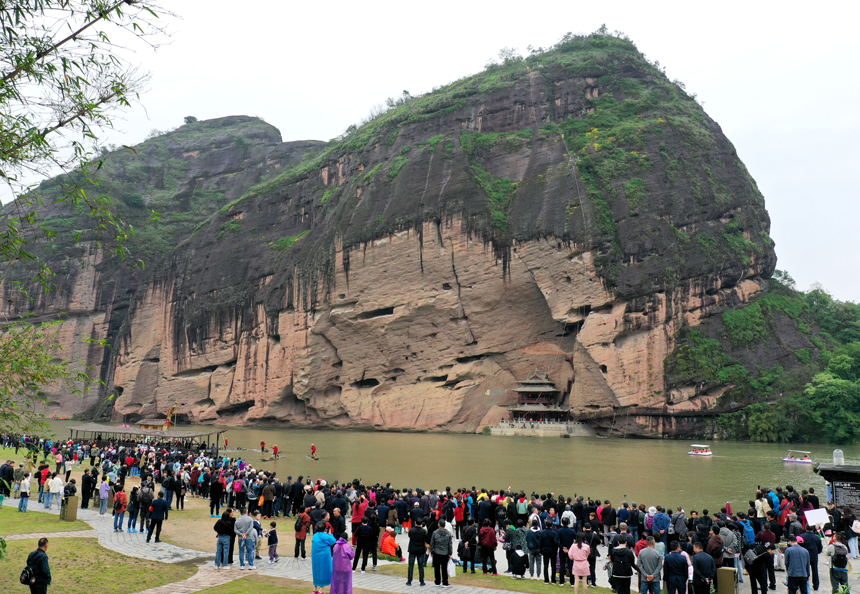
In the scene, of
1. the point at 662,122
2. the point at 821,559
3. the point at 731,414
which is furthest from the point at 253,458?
the point at 662,122

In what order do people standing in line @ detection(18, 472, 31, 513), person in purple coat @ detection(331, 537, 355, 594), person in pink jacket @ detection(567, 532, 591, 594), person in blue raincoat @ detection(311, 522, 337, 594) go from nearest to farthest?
1. person in purple coat @ detection(331, 537, 355, 594)
2. person in blue raincoat @ detection(311, 522, 337, 594)
3. person in pink jacket @ detection(567, 532, 591, 594)
4. people standing in line @ detection(18, 472, 31, 513)

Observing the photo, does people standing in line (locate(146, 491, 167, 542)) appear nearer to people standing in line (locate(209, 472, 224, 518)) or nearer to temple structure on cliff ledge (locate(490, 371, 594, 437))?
people standing in line (locate(209, 472, 224, 518))

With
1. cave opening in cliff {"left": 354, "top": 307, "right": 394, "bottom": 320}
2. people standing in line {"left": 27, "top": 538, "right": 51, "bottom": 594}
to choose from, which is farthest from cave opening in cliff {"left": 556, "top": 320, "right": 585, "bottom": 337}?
people standing in line {"left": 27, "top": 538, "right": 51, "bottom": 594}

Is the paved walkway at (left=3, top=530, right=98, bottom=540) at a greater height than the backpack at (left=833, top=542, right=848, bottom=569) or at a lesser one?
lesser

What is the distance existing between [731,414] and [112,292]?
7317cm

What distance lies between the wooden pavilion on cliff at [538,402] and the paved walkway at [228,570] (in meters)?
38.3

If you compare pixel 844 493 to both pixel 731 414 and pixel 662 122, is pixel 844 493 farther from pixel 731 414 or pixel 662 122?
pixel 662 122

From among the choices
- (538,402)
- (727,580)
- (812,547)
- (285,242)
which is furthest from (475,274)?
(727,580)

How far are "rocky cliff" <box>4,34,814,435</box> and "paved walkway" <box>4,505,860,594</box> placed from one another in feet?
118

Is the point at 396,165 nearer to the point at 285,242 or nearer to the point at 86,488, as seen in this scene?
the point at 285,242

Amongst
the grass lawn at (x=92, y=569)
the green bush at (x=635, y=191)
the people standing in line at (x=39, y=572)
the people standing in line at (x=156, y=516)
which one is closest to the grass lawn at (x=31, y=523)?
the grass lawn at (x=92, y=569)

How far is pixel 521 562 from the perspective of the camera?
11.8 meters

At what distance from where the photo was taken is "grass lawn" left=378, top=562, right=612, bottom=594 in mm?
10626

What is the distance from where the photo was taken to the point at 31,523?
1493cm
